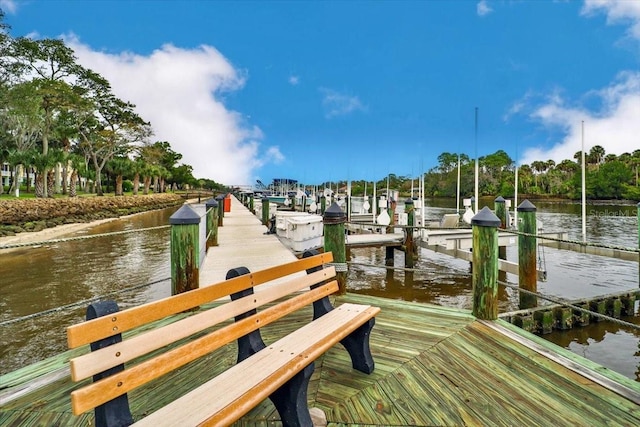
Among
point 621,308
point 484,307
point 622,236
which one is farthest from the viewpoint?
point 622,236

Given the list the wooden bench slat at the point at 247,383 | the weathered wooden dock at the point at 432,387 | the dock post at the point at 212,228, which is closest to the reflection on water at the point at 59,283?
the dock post at the point at 212,228

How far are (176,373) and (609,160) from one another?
10772 cm

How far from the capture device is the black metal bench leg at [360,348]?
2.83 meters

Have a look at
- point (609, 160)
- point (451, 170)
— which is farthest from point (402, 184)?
Result: point (609, 160)

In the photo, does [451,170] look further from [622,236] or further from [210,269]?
[210,269]

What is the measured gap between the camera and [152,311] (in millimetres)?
1805

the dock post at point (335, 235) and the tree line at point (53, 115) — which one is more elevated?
the tree line at point (53, 115)

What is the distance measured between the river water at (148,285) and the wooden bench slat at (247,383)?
8.23 ft

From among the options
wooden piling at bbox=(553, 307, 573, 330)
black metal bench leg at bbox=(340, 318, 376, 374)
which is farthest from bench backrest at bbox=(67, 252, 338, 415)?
wooden piling at bbox=(553, 307, 573, 330)

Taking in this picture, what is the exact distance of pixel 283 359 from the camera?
2.04m

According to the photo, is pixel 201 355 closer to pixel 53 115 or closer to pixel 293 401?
pixel 293 401

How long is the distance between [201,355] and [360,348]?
1380 millimetres

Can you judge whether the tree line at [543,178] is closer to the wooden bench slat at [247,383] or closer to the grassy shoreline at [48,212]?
the grassy shoreline at [48,212]

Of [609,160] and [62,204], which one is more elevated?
[609,160]
